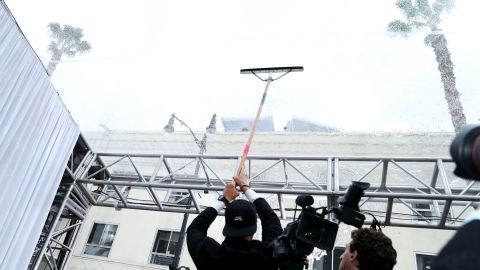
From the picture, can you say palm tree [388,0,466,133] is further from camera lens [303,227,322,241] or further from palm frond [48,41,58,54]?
palm frond [48,41,58,54]

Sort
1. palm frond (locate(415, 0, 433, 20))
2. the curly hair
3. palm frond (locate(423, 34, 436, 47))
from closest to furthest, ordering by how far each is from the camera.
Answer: the curly hair < palm frond (locate(423, 34, 436, 47)) < palm frond (locate(415, 0, 433, 20))

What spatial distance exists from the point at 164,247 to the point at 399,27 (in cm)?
1558

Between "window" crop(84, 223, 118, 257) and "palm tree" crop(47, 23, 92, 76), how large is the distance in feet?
48.1

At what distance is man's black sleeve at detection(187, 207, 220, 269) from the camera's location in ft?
6.67

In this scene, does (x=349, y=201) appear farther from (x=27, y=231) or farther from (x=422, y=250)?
(x=422, y=250)

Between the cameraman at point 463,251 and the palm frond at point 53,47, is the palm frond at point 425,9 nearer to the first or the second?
the cameraman at point 463,251

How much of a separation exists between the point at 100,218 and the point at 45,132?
442 inches

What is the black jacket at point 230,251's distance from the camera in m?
1.93

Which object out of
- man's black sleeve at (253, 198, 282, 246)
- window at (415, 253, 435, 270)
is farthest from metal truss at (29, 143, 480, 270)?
window at (415, 253, 435, 270)

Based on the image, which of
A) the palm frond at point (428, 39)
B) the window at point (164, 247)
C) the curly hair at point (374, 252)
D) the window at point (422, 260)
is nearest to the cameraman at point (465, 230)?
the curly hair at point (374, 252)

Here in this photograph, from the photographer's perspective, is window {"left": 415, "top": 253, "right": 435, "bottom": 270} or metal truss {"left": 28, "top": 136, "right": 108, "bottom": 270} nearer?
metal truss {"left": 28, "top": 136, "right": 108, "bottom": 270}

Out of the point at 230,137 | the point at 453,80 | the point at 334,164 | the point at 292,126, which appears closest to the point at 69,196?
the point at 334,164

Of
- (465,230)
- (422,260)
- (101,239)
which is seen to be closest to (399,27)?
(422,260)

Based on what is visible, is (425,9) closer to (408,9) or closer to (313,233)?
(408,9)
